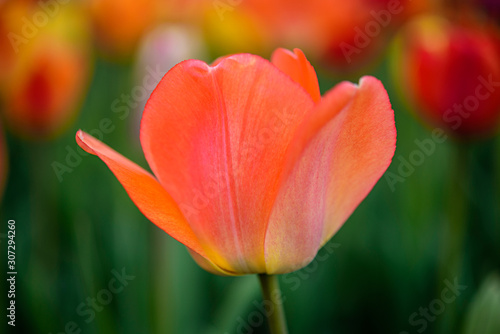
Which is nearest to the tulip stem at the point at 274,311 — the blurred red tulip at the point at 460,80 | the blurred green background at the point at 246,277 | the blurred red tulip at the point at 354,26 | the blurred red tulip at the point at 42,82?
the blurred green background at the point at 246,277

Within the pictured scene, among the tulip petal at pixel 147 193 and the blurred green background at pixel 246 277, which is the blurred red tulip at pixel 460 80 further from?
the tulip petal at pixel 147 193

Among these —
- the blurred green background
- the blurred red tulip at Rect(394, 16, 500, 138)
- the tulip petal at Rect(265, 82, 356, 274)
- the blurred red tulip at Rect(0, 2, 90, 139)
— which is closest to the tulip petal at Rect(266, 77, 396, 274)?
the tulip petal at Rect(265, 82, 356, 274)

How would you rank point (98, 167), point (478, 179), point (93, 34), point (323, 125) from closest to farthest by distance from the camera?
1. point (323, 125)
2. point (478, 179)
3. point (98, 167)
4. point (93, 34)

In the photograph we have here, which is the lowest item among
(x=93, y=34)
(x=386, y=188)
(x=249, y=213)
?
(x=386, y=188)

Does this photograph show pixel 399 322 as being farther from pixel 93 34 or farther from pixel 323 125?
pixel 93 34

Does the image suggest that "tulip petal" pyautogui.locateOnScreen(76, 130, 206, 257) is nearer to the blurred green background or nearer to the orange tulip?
the orange tulip

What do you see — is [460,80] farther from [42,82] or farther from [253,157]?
[42,82]

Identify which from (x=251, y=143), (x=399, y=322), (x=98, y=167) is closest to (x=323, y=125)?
(x=251, y=143)
